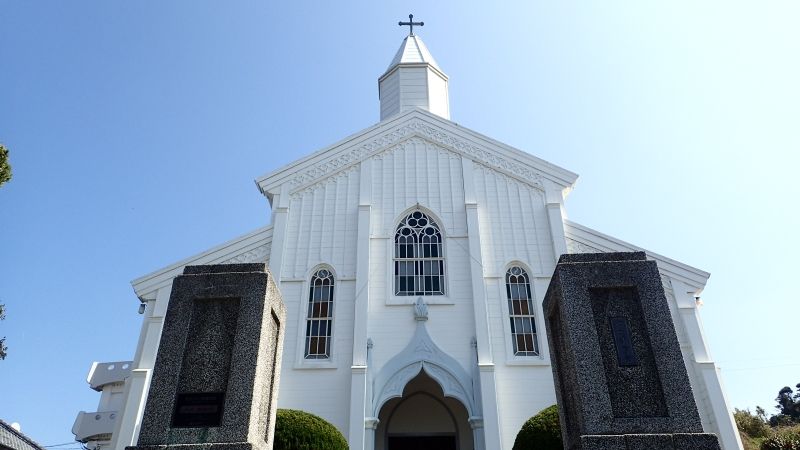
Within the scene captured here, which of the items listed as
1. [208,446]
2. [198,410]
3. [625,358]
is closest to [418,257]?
[625,358]

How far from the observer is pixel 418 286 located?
16453 mm

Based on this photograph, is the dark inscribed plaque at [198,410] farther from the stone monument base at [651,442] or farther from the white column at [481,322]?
the white column at [481,322]

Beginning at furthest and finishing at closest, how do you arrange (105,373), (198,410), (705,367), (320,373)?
(105,373) → (320,373) → (705,367) → (198,410)

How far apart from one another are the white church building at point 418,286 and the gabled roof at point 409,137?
0.13ft

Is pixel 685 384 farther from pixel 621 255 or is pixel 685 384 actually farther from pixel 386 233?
pixel 386 233

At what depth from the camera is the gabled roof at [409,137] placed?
1817cm

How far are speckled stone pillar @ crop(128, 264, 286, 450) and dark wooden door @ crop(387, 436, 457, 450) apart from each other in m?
9.41

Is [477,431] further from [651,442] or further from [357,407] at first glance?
[651,442]

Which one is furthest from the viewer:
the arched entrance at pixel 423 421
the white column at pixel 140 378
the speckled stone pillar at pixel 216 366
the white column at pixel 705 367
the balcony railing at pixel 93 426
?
the balcony railing at pixel 93 426

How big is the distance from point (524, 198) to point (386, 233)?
4487 mm

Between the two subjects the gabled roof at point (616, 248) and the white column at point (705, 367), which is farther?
the gabled roof at point (616, 248)

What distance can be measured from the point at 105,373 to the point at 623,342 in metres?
39.4

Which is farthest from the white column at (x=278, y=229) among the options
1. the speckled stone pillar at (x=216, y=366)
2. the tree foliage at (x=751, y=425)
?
the tree foliage at (x=751, y=425)

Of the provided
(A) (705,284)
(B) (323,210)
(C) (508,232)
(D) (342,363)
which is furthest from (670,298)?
(B) (323,210)
